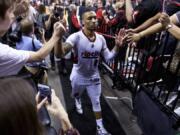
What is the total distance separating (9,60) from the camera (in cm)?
238

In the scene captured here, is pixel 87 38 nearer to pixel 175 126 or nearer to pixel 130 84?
pixel 130 84

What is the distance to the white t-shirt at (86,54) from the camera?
471 cm

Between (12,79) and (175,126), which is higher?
(12,79)

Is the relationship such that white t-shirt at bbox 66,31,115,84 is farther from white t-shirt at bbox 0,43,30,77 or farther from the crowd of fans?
white t-shirt at bbox 0,43,30,77

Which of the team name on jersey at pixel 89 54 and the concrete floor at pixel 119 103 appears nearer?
the team name on jersey at pixel 89 54

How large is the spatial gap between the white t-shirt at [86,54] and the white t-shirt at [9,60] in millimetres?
2182

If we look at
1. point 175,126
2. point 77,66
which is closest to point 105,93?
point 77,66

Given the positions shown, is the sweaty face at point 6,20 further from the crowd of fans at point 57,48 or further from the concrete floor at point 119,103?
the concrete floor at point 119,103

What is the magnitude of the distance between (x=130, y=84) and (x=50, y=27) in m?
3.11

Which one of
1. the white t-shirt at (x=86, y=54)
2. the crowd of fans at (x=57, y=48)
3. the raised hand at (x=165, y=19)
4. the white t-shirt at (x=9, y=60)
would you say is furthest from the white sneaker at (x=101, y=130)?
the white t-shirt at (x=9, y=60)

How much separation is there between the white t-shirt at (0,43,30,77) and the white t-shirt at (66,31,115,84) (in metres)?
2.18

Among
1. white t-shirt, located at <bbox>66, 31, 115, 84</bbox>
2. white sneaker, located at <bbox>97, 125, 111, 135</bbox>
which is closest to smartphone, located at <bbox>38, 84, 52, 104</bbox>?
white t-shirt, located at <bbox>66, 31, 115, 84</bbox>

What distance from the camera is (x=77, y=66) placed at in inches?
195

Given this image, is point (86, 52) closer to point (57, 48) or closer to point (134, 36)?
point (57, 48)
